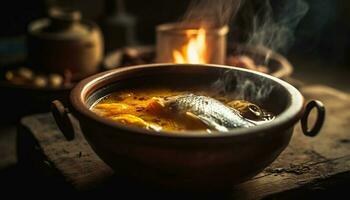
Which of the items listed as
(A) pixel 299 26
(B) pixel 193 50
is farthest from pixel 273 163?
(A) pixel 299 26

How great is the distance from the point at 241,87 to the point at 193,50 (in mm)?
1717

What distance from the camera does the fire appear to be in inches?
178

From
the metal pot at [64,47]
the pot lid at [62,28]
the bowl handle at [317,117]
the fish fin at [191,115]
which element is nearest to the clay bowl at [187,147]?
the bowl handle at [317,117]

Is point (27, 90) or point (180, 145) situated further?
point (27, 90)

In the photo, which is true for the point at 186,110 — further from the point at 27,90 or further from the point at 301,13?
the point at 301,13

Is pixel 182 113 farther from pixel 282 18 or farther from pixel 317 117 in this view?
pixel 282 18

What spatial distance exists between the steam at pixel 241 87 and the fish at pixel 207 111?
1.08 ft

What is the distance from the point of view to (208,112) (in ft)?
7.50

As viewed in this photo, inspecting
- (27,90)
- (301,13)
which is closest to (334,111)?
(27,90)

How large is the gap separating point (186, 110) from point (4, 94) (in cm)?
342

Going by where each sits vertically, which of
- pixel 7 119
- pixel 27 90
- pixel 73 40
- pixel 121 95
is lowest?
pixel 7 119

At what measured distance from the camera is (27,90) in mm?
4953

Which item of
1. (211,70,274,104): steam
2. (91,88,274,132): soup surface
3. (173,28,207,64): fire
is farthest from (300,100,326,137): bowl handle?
(173,28,207,64): fire

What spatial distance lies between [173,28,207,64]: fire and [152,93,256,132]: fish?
6.80 ft
